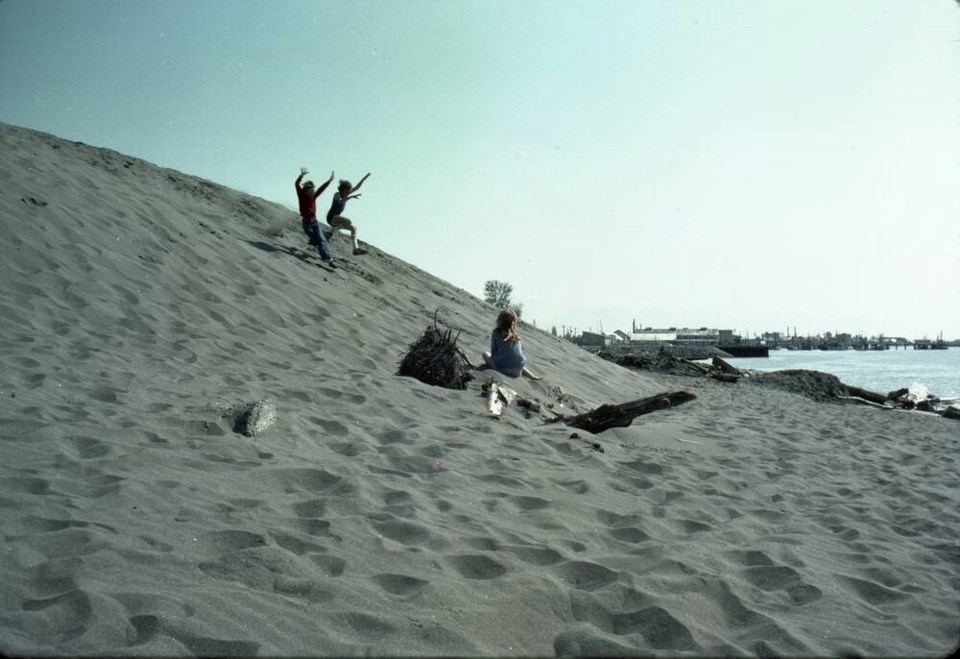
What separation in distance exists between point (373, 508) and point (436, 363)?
11.9 feet

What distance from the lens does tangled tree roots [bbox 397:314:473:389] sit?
6.95m

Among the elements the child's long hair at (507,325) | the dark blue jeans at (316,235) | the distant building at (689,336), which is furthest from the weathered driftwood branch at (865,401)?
the distant building at (689,336)

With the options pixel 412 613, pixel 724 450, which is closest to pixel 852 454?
pixel 724 450

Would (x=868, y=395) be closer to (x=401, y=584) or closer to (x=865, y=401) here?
(x=865, y=401)

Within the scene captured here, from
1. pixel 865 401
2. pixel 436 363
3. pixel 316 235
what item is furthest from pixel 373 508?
pixel 865 401

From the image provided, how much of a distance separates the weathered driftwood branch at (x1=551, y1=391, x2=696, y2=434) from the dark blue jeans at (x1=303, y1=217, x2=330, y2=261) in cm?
752

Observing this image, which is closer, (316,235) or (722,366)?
(316,235)

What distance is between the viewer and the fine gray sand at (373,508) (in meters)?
2.28

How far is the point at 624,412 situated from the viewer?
5992 millimetres

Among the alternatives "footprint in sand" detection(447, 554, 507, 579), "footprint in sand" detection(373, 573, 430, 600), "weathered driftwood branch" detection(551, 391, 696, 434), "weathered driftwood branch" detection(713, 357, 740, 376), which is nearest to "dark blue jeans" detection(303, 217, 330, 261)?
"weathered driftwood branch" detection(551, 391, 696, 434)

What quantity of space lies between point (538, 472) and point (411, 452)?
0.89 metres

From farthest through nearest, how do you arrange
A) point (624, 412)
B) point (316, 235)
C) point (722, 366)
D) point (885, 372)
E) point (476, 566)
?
point (885, 372), point (722, 366), point (316, 235), point (624, 412), point (476, 566)

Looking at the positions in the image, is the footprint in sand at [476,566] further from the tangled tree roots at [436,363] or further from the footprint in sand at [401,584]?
the tangled tree roots at [436,363]

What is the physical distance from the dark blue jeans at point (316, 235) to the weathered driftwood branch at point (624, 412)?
7520 mm
